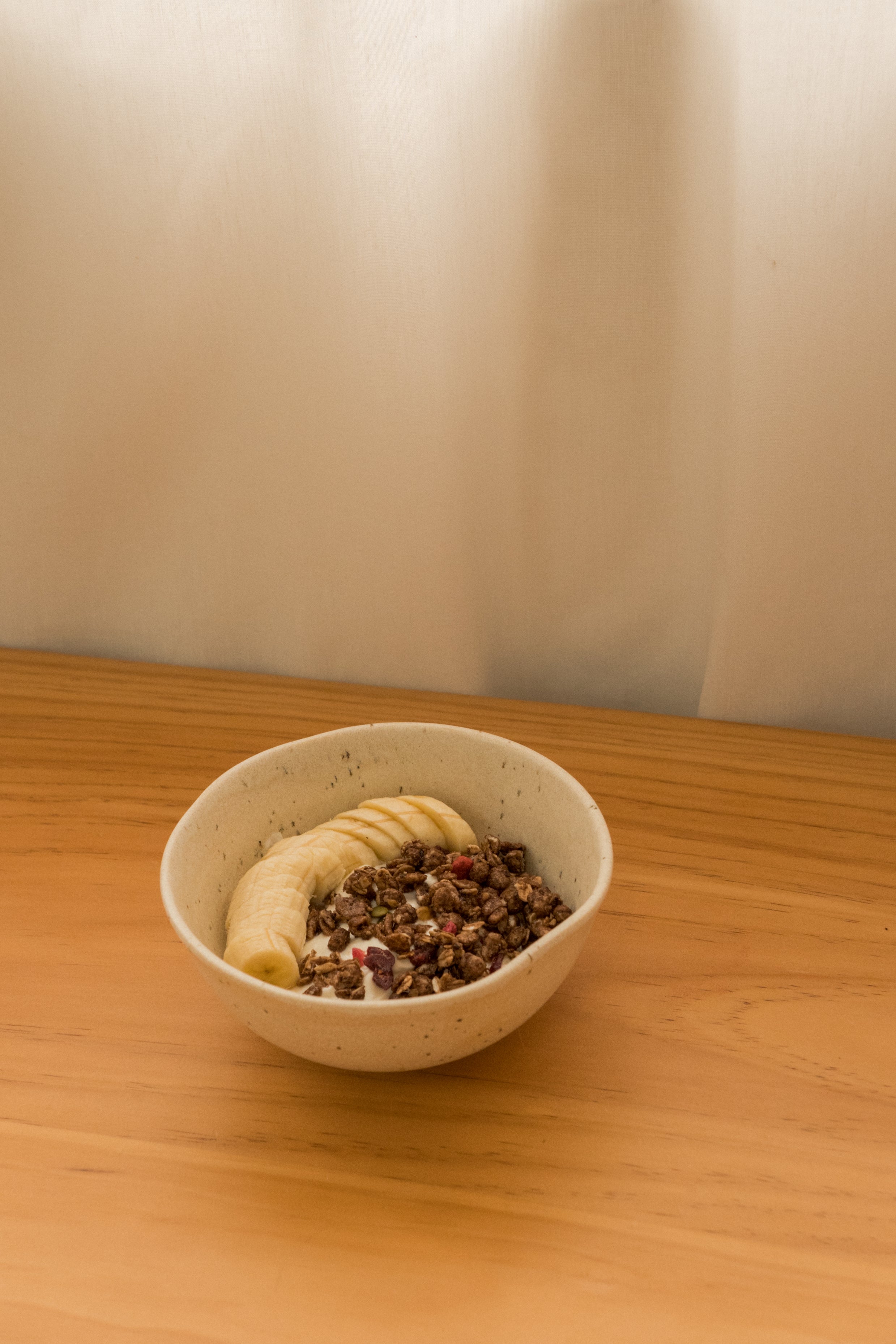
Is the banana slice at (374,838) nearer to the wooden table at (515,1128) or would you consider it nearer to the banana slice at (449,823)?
the banana slice at (449,823)

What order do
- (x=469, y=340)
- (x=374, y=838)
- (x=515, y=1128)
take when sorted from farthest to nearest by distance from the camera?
(x=469, y=340), (x=374, y=838), (x=515, y=1128)

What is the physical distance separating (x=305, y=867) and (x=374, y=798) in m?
0.11

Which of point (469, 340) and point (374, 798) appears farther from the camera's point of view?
point (469, 340)

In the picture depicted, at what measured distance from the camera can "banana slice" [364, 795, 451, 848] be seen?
697 mm

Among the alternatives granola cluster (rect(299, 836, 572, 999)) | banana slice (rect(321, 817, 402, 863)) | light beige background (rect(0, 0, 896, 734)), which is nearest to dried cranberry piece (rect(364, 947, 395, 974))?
granola cluster (rect(299, 836, 572, 999))

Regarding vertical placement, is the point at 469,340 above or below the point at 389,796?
above

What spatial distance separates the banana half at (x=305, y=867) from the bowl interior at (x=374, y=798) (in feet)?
0.05

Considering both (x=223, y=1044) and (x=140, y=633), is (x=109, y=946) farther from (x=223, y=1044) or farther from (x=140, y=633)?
(x=140, y=633)

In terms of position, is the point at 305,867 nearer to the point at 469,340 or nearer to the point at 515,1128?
the point at 515,1128

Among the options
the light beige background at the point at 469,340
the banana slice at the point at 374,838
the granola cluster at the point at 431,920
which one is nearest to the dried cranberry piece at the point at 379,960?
the granola cluster at the point at 431,920

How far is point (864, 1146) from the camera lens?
1.77ft

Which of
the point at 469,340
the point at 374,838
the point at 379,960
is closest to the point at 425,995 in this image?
the point at 379,960

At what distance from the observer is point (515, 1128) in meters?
0.56

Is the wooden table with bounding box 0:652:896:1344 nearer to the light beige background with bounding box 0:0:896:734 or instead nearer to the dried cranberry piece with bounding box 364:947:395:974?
the dried cranberry piece with bounding box 364:947:395:974
